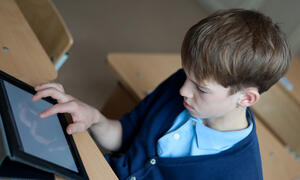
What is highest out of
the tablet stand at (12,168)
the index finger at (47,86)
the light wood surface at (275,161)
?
the index finger at (47,86)

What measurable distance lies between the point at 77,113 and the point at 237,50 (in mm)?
464

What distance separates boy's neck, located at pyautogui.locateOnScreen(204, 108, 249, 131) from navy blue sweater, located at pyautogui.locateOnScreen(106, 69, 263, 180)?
1.7 inches

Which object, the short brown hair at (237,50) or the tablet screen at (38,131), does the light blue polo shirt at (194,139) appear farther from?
the tablet screen at (38,131)

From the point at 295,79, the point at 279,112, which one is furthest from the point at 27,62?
the point at 295,79

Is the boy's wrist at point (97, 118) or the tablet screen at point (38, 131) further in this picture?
the boy's wrist at point (97, 118)

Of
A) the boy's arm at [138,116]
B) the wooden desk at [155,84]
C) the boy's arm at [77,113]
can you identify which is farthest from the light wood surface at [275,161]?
the boy's arm at [77,113]

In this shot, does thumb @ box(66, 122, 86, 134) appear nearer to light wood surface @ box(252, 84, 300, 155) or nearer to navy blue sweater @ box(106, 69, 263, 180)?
navy blue sweater @ box(106, 69, 263, 180)

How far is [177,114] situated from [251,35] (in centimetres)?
41

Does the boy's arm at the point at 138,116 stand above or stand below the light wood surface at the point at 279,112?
above

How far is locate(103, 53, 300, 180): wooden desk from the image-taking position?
55.2 inches

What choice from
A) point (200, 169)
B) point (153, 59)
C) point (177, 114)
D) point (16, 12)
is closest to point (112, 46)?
point (153, 59)

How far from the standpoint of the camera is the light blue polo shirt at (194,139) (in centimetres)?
92

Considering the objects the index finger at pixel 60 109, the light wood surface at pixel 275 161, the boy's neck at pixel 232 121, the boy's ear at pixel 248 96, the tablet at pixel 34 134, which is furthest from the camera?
the light wood surface at pixel 275 161

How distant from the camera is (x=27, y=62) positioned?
→ 0.94 meters
